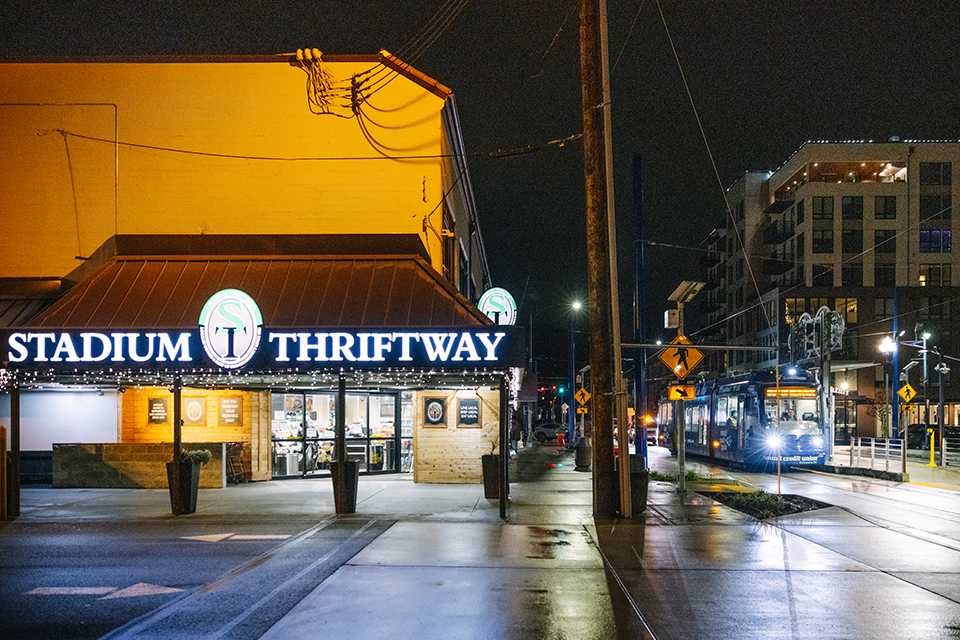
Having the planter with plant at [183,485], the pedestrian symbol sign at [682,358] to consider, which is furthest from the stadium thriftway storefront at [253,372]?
the pedestrian symbol sign at [682,358]

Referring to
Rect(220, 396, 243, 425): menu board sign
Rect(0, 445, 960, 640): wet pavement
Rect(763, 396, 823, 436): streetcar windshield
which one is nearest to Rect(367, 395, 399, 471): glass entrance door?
Rect(220, 396, 243, 425): menu board sign

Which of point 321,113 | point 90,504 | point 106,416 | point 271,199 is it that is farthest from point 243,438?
point 321,113

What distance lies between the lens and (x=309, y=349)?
48.8 ft

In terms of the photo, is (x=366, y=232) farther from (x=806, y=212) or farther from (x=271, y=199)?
(x=806, y=212)

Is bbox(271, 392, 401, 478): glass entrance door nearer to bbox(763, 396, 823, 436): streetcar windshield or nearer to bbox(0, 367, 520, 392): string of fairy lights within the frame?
bbox(0, 367, 520, 392): string of fairy lights

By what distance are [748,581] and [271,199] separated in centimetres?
1391

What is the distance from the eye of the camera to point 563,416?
335 feet

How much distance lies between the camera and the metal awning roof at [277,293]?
1612 cm

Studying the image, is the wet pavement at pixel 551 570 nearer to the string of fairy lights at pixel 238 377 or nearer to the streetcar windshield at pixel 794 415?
the string of fairy lights at pixel 238 377

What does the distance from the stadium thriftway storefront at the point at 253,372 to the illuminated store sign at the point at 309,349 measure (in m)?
0.03

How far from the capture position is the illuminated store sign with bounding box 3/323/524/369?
14.8m

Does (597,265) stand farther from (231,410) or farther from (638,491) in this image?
(231,410)

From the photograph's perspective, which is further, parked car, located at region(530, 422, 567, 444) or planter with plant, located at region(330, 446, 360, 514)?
parked car, located at region(530, 422, 567, 444)

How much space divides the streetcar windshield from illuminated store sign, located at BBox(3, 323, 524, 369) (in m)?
17.4
